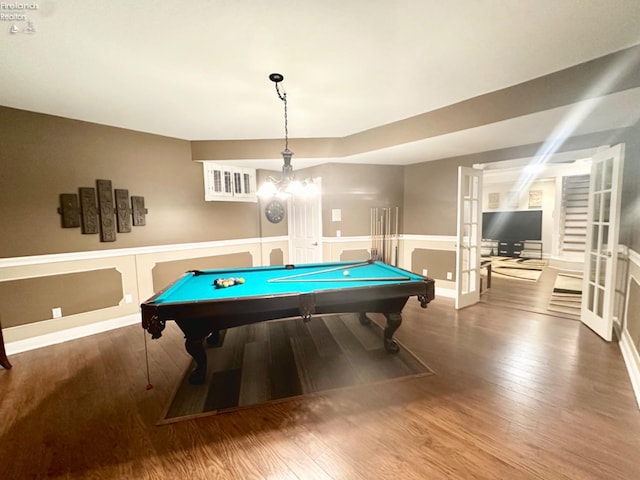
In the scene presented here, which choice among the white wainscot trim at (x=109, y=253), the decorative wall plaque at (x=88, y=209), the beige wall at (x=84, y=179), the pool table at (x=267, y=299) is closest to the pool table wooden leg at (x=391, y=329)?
the pool table at (x=267, y=299)

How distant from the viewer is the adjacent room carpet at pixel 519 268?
5733 millimetres

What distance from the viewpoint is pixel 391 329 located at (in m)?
2.57

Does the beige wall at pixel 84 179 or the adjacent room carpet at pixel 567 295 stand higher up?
the beige wall at pixel 84 179

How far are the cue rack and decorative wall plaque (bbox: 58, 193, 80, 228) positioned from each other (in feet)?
13.6

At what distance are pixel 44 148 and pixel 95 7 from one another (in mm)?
2282

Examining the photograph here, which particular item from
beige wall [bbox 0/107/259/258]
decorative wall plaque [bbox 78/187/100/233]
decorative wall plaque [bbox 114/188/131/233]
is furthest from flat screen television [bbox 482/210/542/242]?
decorative wall plaque [bbox 78/187/100/233]

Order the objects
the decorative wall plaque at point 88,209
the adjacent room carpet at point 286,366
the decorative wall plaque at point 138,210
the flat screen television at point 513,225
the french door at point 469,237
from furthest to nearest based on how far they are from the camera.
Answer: the flat screen television at point 513,225, the french door at point 469,237, the decorative wall plaque at point 138,210, the decorative wall plaque at point 88,209, the adjacent room carpet at point 286,366

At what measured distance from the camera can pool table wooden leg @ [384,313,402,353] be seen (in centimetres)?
252

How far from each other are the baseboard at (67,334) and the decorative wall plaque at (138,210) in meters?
1.27

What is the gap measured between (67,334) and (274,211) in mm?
3311

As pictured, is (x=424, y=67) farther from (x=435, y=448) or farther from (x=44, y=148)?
(x=44, y=148)

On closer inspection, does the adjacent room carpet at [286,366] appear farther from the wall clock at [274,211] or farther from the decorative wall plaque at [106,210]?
the wall clock at [274,211]

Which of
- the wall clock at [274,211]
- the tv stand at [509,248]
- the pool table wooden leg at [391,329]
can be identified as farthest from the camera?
the tv stand at [509,248]

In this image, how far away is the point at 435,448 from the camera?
61.0 inches
